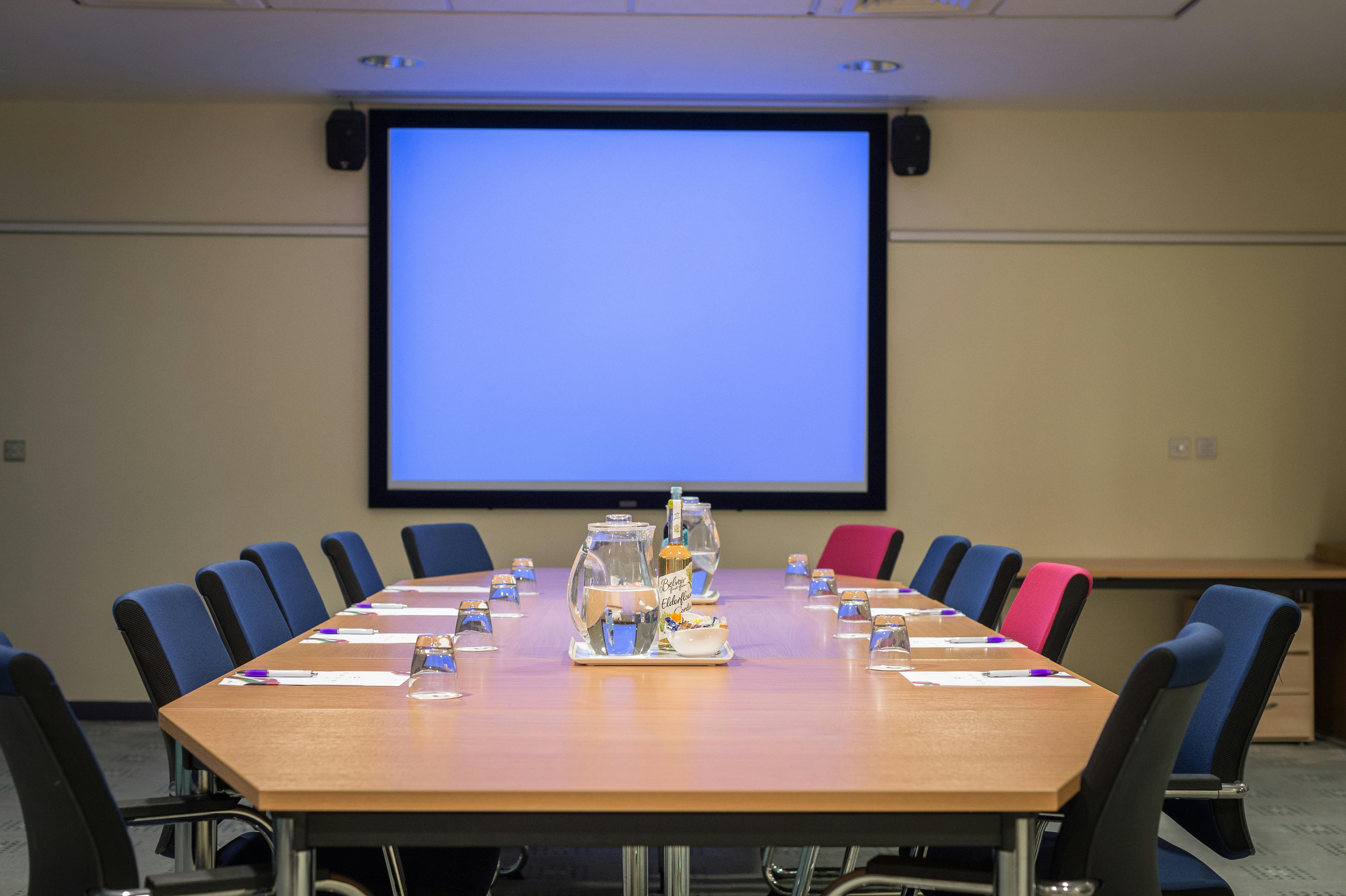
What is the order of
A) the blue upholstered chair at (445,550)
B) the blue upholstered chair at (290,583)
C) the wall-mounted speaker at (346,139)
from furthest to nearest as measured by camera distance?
1. the wall-mounted speaker at (346,139)
2. the blue upholstered chair at (445,550)
3. the blue upholstered chair at (290,583)

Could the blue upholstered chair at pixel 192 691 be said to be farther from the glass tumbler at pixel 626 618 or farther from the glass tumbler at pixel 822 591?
the glass tumbler at pixel 822 591

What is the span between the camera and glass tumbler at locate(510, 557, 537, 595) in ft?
12.3

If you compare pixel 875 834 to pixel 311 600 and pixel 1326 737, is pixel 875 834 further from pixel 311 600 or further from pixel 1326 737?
pixel 1326 737

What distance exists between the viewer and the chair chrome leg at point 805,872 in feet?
8.93

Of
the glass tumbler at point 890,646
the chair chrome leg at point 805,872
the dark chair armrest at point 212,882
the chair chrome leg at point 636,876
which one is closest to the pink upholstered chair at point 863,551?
the chair chrome leg at point 805,872

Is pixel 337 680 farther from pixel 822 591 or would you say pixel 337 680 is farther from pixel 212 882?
pixel 822 591

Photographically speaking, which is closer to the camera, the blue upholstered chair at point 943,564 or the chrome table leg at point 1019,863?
the chrome table leg at point 1019,863

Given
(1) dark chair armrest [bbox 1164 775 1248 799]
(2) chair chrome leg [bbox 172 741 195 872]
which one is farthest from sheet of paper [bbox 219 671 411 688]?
(1) dark chair armrest [bbox 1164 775 1248 799]

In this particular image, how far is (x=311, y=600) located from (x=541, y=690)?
1.86 metres

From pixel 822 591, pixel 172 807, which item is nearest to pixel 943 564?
pixel 822 591

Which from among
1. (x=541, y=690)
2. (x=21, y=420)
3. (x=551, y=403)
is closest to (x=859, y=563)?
(x=551, y=403)

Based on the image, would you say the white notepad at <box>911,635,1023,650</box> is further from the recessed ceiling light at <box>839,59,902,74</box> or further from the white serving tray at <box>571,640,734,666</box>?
the recessed ceiling light at <box>839,59,902,74</box>

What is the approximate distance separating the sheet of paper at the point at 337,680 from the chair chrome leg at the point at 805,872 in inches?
45.6

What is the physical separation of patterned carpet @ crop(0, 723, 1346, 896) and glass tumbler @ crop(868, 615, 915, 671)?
52.0 inches
